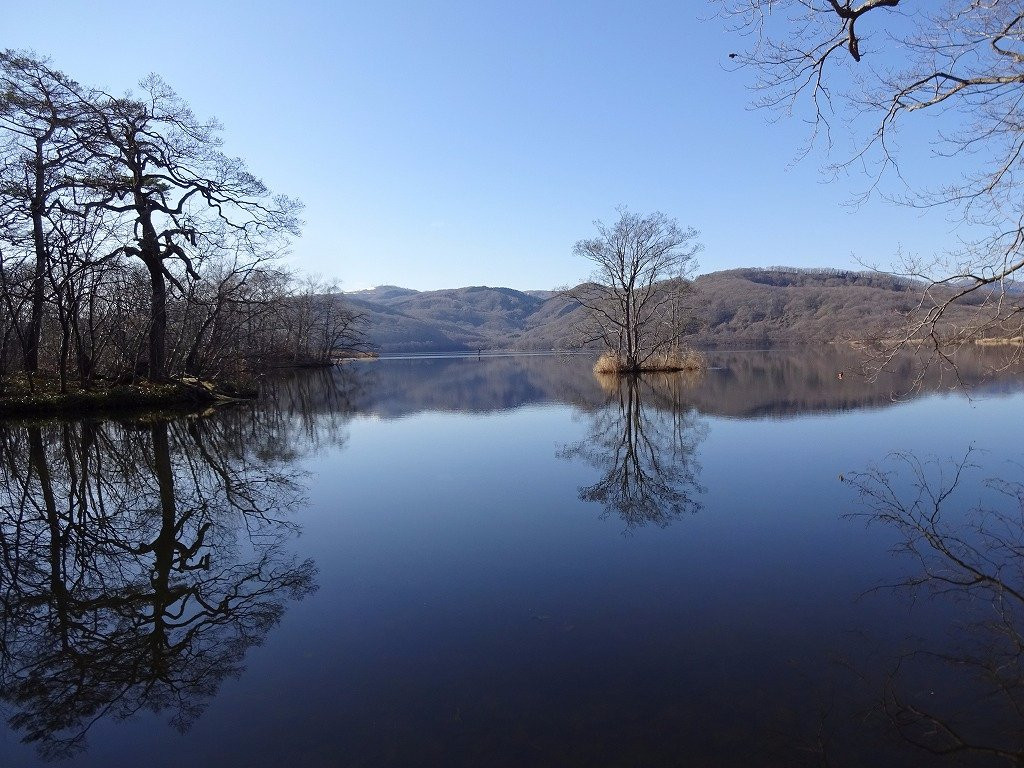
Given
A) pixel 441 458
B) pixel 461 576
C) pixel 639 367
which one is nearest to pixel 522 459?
pixel 441 458

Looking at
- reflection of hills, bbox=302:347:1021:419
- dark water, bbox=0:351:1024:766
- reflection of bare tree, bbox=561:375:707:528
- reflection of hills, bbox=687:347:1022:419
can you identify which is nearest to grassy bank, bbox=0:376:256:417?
reflection of hills, bbox=302:347:1021:419

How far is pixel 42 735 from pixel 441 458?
874 cm

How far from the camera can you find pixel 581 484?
9172 millimetres

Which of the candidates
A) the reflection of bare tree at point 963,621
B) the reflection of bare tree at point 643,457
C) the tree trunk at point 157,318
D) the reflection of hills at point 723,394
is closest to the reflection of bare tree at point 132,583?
the reflection of bare tree at point 643,457

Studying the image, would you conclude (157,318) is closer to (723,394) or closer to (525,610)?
(525,610)

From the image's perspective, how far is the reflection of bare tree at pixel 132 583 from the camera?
387cm

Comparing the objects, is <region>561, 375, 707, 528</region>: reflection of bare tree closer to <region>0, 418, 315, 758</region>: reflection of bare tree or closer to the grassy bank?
<region>0, 418, 315, 758</region>: reflection of bare tree

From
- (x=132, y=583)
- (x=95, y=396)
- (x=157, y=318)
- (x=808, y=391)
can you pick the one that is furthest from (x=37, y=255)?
(x=808, y=391)

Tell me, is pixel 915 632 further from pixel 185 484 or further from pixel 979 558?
pixel 185 484

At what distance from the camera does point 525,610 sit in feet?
15.9

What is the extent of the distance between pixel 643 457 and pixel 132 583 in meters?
8.24

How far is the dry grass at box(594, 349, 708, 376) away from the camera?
34406mm

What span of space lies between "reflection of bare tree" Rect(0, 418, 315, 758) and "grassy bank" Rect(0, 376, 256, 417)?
8.70 m

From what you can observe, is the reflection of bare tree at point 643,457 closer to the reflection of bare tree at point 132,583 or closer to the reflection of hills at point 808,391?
the reflection of hills at point 808,391
